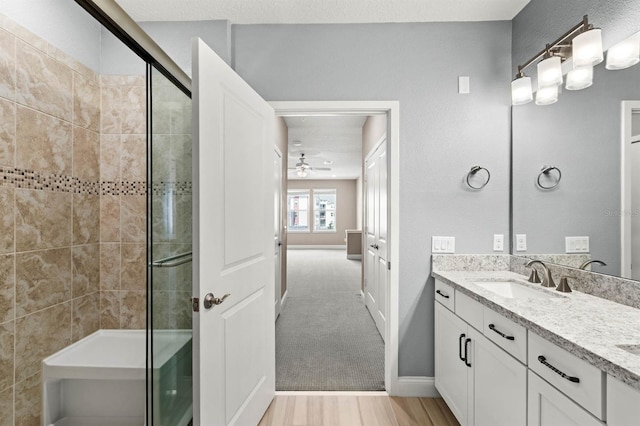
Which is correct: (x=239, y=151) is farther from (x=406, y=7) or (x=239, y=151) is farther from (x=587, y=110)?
(x=587, y=110)

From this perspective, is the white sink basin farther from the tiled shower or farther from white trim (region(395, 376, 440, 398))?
the tiled shower

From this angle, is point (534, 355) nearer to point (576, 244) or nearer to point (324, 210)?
point (576, 244)

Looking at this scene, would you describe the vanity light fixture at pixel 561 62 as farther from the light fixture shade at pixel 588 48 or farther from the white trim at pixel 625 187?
the white trim at pixel 625 187

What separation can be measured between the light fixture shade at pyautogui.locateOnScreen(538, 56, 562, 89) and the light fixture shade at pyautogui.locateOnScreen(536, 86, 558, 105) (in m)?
0.05

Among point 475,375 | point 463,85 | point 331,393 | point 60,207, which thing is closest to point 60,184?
point 60,207

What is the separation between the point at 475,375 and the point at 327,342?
1.79 metres

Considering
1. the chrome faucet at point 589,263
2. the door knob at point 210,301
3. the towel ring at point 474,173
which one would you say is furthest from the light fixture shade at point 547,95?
the door knob at point 210,301

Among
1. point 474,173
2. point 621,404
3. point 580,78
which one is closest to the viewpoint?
point 621,404

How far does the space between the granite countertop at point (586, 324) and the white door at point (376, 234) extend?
1551mm

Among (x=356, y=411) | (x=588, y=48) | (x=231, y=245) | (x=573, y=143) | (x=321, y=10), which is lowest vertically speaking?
(x=356, y=411)

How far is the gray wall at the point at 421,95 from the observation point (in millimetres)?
2293

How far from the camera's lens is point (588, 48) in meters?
1.57

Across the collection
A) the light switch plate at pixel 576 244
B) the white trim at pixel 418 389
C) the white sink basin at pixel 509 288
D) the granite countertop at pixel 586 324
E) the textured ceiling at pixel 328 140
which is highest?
the textured ceiling at pixel 328 140

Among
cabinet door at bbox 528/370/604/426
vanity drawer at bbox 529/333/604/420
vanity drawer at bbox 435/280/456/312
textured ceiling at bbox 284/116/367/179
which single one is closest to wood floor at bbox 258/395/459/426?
vanity drawer at bbox 435/280/456/312
